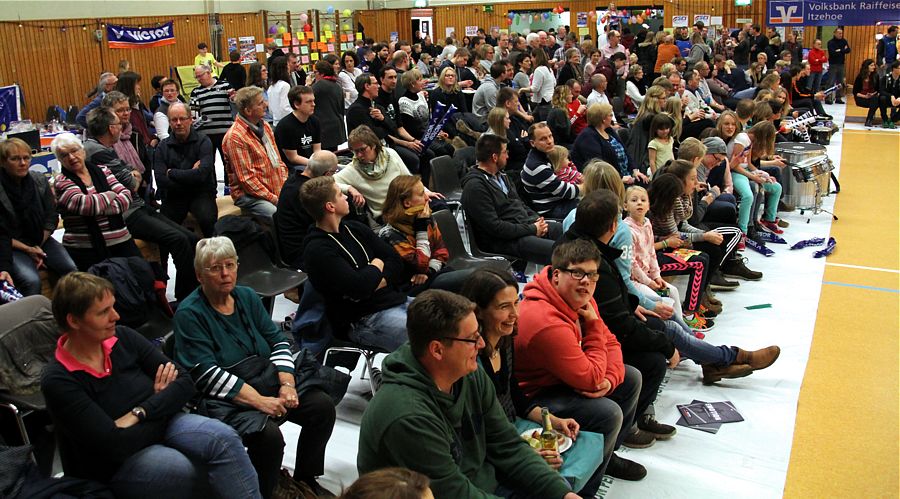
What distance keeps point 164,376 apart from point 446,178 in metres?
4.39

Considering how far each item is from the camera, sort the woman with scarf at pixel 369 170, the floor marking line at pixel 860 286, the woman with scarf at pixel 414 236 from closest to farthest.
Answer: the woman with scarf at pixel 414 236 → the woman with scarf at pixel 369 170 → the floor marking line at pixel 860 286

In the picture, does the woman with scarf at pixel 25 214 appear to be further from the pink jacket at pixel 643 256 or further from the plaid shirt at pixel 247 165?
the pink jacket at pixel 643 256

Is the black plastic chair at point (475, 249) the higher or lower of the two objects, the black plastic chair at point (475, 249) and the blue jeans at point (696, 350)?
the higher

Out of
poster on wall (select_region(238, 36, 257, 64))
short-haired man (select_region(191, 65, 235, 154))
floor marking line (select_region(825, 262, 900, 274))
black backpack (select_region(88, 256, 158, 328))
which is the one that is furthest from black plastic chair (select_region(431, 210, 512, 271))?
poster on wall (select_region(238, 36, 257, 64))

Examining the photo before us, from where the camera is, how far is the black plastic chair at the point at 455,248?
529 cm

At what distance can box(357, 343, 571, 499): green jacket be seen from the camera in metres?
2.44

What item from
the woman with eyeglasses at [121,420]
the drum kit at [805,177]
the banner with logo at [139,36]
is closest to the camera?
the woman with eyeglasses at [121,420]

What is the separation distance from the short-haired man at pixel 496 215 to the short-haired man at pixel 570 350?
1.98m

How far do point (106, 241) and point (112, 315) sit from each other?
6.93ft

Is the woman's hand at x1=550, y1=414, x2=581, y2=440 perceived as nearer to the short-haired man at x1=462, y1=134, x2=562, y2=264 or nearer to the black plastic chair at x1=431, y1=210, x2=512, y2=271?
the black plastic chair at x1=431, y1=210, x2=512, y2=271

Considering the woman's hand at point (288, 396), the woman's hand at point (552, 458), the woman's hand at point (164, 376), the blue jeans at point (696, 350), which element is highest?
the woman's hand at point (164, 376)

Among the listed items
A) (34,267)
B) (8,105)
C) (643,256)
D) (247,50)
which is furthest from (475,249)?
(247,50)

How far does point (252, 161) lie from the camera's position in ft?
18.9

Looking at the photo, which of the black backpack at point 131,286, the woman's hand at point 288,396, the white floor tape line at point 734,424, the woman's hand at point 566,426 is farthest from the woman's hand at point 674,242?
the black backpack at point 131,286
